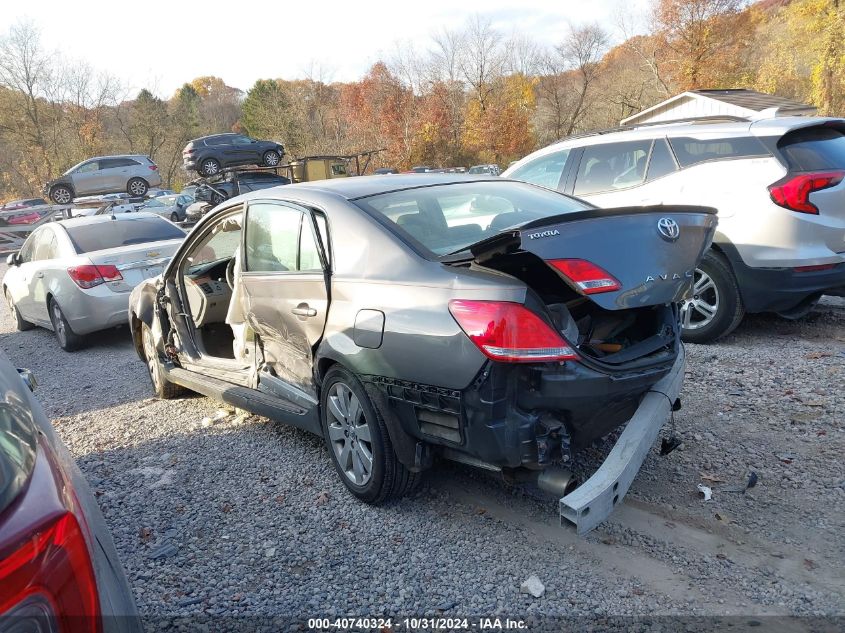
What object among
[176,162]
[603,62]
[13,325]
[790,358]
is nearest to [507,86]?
[603,62]

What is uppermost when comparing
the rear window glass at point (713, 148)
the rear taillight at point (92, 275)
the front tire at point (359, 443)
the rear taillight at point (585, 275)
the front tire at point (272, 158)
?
the front tire at point (272, 158)

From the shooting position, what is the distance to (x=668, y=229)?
2.88 m

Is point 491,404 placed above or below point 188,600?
above

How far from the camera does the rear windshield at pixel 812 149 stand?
5121mm

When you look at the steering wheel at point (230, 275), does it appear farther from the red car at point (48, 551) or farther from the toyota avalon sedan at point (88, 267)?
the red car at point (48, 551)

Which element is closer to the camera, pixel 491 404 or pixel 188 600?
pixel 491 404

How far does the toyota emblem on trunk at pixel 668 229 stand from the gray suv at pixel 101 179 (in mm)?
28919

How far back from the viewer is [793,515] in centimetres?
305

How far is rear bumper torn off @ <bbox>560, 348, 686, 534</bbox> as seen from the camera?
7.92 ft

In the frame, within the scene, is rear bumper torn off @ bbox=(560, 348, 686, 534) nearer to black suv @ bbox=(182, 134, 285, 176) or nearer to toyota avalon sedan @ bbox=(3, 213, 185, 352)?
toyota avalon sedan @ bbox=(3, 213, 185, 352)

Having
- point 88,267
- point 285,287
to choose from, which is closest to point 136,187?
point 88,267

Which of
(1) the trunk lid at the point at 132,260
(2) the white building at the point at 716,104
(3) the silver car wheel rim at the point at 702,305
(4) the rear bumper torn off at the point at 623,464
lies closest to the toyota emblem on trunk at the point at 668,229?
(4) the rear bumper torn off at the point at 623,464

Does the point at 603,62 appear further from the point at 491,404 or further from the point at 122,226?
the point at 491,404

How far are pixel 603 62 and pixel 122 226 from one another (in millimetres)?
54934
